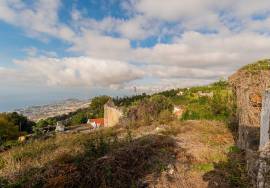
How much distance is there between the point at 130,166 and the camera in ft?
19.6

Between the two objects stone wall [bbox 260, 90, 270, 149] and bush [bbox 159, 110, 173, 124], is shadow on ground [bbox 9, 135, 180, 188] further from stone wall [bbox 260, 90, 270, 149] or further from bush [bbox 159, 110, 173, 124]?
bush [bbox 159, 110, 173, 124]

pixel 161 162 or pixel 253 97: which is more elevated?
pixel 253 97

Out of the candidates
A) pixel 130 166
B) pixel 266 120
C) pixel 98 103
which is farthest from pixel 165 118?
pixel 98 103

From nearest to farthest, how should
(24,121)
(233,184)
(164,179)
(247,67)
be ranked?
(233,184), (164,179), (247,67), (24,121)

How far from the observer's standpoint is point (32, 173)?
5.53 m

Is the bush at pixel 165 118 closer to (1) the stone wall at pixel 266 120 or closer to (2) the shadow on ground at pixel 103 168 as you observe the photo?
(2) the shadow on ground at pixel 103 168

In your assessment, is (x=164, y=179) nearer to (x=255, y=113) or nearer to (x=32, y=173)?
(x=255, y=113)

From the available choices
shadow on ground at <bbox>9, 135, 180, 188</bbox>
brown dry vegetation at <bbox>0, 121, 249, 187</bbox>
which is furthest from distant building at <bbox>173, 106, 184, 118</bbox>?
shadow on ground at <bbox>9, 135, 180, 188</bbox>

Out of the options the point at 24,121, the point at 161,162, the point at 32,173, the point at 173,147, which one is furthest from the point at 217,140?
the point at 24,121

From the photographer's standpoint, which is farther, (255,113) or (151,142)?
(151,142)

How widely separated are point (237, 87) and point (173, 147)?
248 cm

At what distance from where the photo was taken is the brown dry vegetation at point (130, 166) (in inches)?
206

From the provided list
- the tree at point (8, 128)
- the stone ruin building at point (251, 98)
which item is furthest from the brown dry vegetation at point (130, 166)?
the tree at point (8, 128)

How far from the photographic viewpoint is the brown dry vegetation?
17.1 ft
